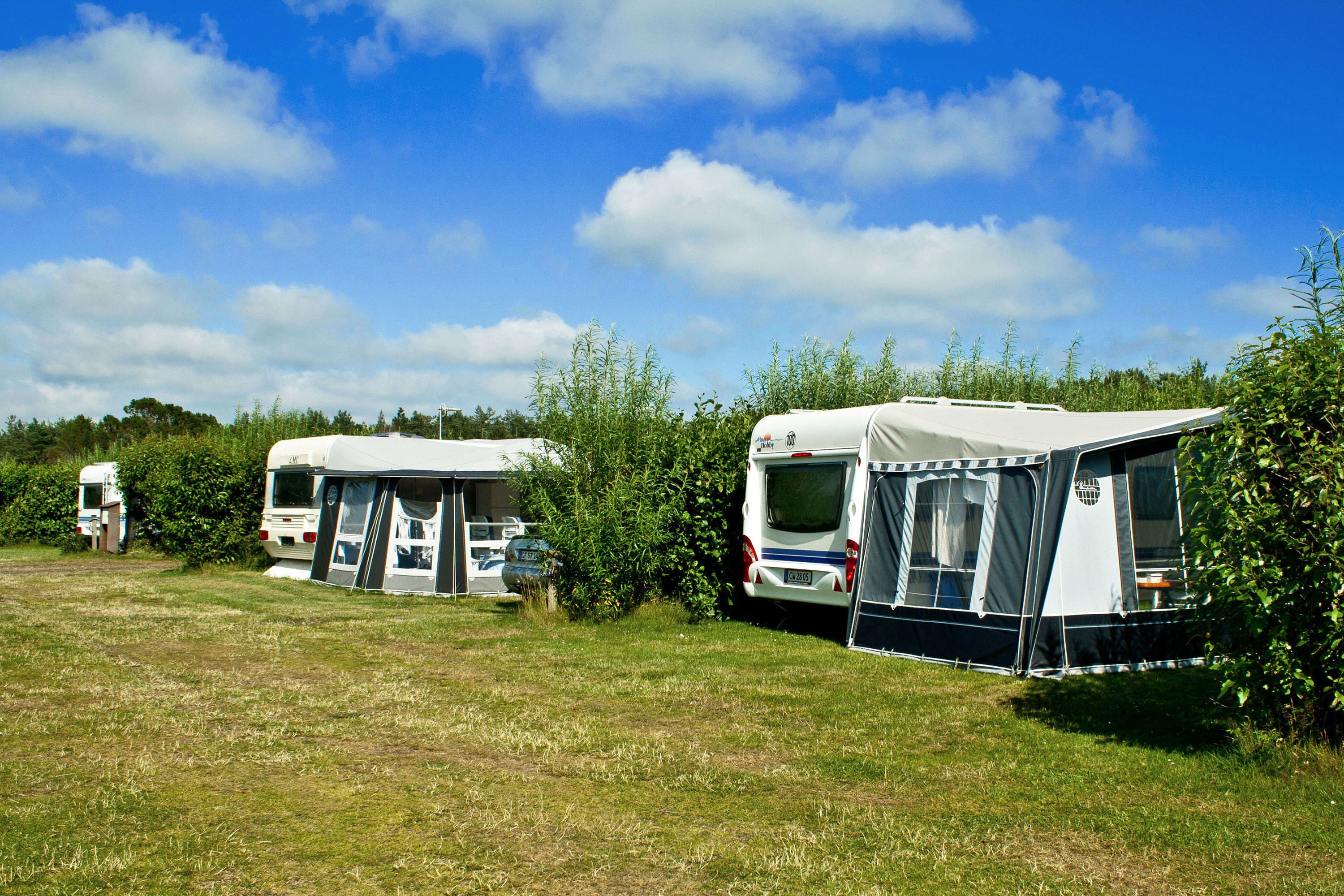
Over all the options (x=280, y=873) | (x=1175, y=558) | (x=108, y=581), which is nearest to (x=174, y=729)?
(x=280, y=873)

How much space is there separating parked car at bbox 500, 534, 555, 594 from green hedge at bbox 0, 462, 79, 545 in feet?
67.3

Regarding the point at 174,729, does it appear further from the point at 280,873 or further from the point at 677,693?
the point at 677,693

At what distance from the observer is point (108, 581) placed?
18.1m

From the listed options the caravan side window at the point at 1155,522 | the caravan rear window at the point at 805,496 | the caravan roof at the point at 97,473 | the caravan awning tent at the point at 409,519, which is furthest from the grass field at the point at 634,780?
the caravan roof at the point at 97,473

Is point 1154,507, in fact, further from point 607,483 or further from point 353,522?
point 353,522

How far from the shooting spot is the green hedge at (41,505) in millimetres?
30312

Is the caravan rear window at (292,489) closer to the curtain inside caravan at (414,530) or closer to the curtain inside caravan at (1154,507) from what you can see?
the curtain inside caravan at (414,530)

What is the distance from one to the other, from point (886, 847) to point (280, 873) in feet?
8.57

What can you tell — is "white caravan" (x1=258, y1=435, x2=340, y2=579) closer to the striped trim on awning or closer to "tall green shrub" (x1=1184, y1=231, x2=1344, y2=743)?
the striped trim on awning

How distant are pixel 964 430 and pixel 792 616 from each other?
395 centimetres

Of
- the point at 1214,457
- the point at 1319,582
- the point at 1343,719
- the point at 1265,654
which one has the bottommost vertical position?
the point at 1343,719

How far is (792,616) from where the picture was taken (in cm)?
1246

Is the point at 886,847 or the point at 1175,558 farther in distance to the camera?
the point at 1175,558

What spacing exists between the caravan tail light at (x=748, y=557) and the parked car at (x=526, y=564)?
243 cm
